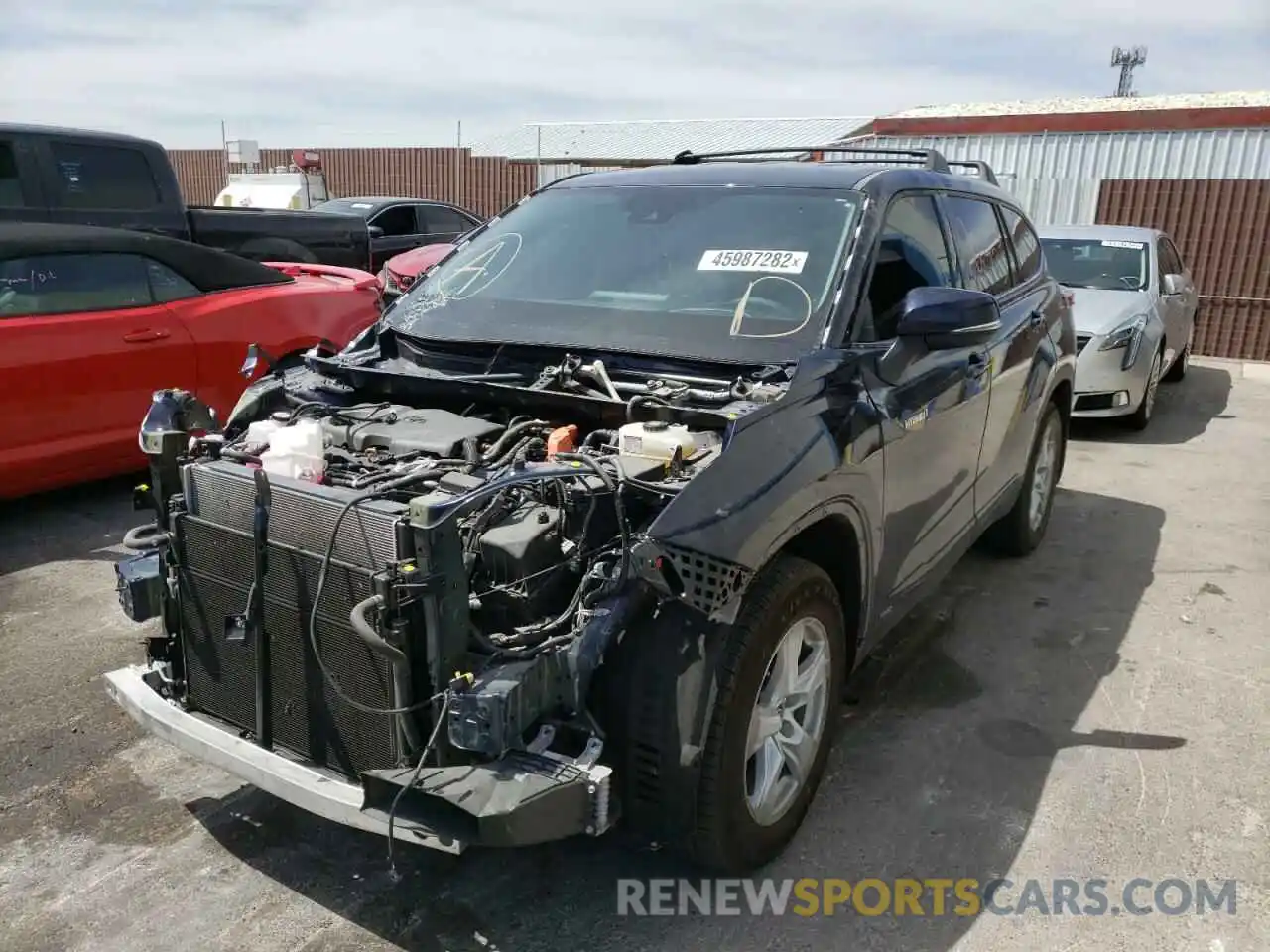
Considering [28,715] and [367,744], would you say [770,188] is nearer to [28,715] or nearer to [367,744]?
[367,744]

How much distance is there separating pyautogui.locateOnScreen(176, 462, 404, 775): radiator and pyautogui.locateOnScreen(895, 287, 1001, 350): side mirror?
68.5 inches

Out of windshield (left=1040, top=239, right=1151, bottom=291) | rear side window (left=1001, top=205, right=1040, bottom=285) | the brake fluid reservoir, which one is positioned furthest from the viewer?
windshield (left=1040, top=239, right=1151, bottom=291)

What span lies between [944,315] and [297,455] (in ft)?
6.43

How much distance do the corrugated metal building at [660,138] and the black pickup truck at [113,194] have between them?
603 inches

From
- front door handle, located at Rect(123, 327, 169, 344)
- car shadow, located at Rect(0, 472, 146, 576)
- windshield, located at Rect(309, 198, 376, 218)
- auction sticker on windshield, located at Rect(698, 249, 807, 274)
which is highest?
auction sticker on windshield, located at Rect(698, 249, 807, 274)

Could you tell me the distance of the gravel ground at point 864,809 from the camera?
273 centimetres

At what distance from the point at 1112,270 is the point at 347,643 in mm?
9062

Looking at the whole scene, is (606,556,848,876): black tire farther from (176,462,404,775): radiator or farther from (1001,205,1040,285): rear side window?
(1001,205,1040,285): rear side window

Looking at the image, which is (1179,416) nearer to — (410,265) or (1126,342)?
(1126,342)

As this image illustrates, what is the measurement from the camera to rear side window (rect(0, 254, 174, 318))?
5.51 m

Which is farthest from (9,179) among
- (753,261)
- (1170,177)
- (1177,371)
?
(1170,177)

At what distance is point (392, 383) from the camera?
346 centimetres

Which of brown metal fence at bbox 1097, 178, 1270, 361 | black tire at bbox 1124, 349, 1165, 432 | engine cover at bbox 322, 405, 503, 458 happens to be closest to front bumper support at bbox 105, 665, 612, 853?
engine cover at bbox 322, 405, 503, 458

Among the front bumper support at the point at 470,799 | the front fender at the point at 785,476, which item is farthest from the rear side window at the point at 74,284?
the front fender at the point at 785,476
